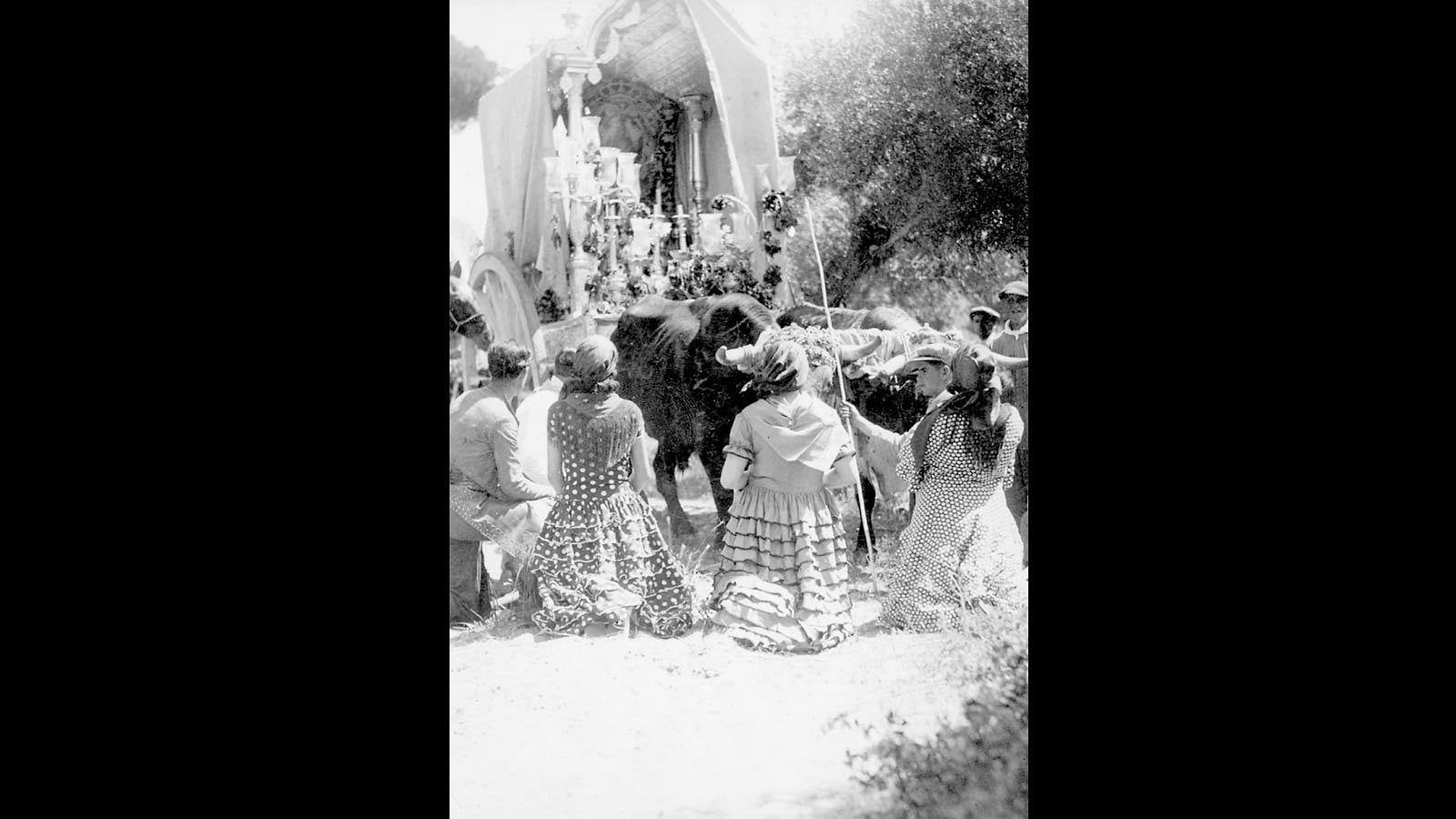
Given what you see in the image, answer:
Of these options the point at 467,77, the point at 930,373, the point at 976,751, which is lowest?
the point at 976,751

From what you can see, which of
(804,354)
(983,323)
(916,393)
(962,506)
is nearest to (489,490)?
(804,354)

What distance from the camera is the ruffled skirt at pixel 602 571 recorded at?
13.6 feet

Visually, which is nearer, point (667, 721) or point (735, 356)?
point (667, 721)

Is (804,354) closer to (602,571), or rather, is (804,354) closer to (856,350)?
(856,350)

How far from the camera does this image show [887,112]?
4.26m

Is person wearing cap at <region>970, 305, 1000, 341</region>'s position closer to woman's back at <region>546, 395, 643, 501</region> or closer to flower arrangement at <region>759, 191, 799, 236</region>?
flower arrangement at <region>759, 191, 799, 236</region>

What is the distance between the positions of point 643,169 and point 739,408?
Answer: 80 centimetres

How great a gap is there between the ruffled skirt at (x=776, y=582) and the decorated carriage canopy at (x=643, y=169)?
67cm

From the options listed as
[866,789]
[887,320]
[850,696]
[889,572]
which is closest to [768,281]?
[887,320]

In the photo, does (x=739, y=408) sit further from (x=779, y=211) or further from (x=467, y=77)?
(x=467, y=77)

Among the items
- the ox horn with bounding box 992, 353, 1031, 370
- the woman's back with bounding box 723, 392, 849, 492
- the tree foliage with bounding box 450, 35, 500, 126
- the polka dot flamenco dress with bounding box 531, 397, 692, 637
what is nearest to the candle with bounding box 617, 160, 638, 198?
the tree foliage with bounding box 450, 35, 500, 126

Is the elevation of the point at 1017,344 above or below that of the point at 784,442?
above

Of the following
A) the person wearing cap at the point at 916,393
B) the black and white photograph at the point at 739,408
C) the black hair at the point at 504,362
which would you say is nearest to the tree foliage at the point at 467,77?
the black and white photograph at the point at 739,408

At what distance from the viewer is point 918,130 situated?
427cm
